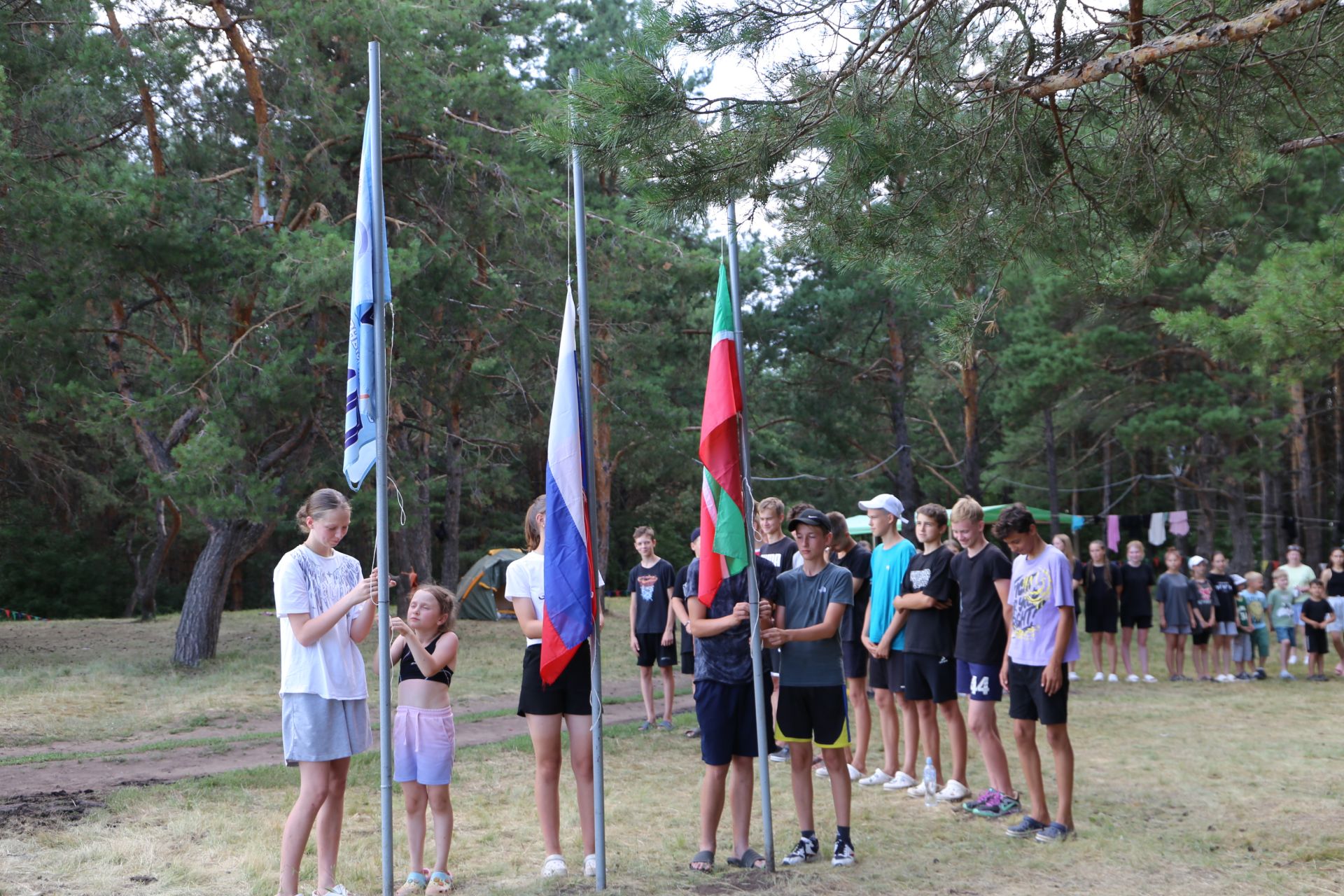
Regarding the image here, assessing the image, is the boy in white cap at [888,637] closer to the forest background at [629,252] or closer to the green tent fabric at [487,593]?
the forest background at [629,252]

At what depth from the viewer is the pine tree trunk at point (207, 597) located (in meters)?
13.8

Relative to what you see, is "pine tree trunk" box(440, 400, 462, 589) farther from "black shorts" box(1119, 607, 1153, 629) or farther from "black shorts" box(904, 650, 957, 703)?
"black shorts" box(904, 650, 957, 703)

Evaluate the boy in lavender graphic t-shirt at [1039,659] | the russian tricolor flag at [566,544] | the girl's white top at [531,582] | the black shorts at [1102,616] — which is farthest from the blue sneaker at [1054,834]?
the black shorts at [1102,616]

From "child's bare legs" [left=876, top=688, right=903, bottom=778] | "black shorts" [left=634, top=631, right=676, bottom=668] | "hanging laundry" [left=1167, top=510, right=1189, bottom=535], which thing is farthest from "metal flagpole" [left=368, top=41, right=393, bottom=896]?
"hanging laundry" [left=1167, top=510, right=1189, bottom=535]

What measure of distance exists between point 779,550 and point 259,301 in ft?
28.1

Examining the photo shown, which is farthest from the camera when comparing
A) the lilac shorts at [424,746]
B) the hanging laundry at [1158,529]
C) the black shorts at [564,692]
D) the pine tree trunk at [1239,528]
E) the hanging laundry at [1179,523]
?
the hanging laundry at [1158,529]

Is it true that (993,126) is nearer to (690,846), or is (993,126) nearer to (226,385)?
(690,846)

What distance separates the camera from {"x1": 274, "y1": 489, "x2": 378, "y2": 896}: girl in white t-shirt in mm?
4352

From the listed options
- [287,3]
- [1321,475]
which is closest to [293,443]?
[287,3]

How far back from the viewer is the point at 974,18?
18.1 feet

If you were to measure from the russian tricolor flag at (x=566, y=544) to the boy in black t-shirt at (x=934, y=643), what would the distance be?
7.99ft

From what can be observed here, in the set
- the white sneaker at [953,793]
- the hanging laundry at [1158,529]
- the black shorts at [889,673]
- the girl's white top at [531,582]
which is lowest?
the white sneaker at [953,793]

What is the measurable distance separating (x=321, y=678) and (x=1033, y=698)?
138 inches

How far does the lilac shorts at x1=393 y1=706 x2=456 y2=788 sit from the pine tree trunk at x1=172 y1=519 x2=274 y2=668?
31.6ft
